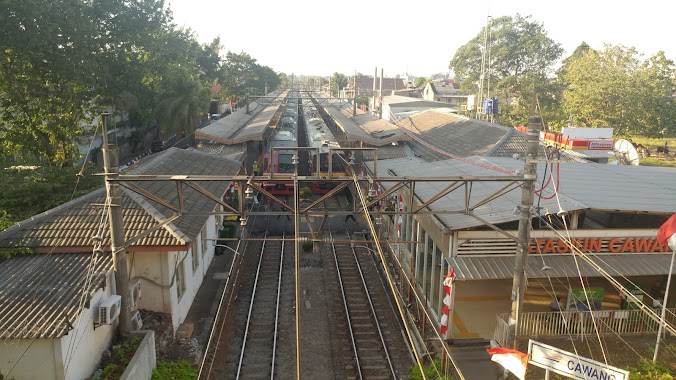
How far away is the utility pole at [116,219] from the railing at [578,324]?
24.4ft

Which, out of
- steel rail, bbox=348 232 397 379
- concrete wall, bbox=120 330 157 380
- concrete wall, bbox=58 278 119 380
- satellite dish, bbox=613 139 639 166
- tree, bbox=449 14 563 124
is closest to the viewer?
concrete wall, bbox=58 278 119 380

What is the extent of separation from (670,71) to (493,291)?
98.0 feet

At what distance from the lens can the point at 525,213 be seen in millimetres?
9195

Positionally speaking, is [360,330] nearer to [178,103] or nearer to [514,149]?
[514,149]

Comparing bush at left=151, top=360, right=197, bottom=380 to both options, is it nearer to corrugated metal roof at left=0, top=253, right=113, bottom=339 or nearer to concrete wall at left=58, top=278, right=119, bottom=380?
concrete wall at left=58, top=278, right=119, bottom=380

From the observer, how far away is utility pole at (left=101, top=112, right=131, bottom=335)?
868cm

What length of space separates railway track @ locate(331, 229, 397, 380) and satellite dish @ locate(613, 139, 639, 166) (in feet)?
50.4

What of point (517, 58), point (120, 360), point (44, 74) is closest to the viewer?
point (120, 360)

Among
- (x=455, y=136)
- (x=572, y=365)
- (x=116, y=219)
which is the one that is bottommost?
(x=572, y=365)

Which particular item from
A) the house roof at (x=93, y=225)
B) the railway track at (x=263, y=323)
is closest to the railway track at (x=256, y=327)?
the railway track at (x=263, y=323)

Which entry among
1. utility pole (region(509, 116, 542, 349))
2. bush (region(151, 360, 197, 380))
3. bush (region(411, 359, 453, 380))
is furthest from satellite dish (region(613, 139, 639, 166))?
bush (region(151, 360, 197, 380))

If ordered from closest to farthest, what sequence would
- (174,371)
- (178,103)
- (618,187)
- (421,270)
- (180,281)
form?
(174,371)
(180,281)
(618,187)
(421,270)
(178,103)

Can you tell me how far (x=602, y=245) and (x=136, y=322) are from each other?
10.4 m

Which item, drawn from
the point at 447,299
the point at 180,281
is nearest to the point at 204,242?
the point at 180,281
